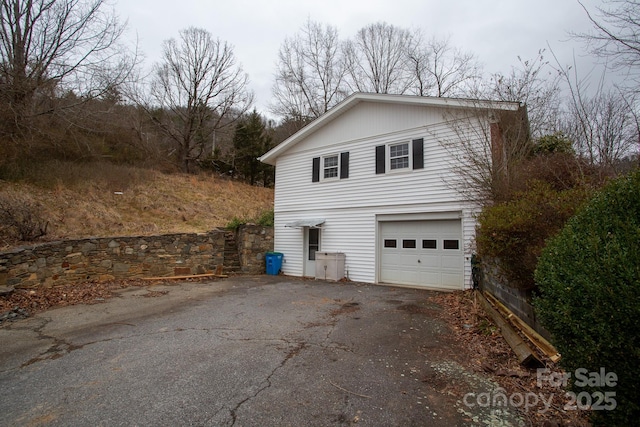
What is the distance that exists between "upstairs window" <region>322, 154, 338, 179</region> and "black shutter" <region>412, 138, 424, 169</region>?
2965 mm

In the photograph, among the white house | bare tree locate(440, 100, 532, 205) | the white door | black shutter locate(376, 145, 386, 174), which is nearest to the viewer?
bare tree locate(440, 100, 532, 205)

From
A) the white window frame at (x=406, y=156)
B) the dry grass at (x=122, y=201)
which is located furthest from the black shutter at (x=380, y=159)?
the dry grass at (x=122, y=201)

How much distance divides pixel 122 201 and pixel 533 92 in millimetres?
14771

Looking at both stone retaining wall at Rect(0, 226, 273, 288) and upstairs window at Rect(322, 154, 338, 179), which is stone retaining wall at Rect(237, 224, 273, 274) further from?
upstairs window at Rect(322, 154, 338, 179)

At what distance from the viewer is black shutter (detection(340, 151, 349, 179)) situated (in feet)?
37.7

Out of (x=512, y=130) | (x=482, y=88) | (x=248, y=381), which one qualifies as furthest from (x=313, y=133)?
(x=248, y=381)

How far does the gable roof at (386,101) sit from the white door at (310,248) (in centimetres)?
358

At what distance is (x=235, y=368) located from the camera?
3744mm

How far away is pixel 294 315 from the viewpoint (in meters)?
6.28

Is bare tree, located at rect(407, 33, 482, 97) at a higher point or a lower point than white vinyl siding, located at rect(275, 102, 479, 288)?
higher

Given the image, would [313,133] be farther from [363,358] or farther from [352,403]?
[352,403]

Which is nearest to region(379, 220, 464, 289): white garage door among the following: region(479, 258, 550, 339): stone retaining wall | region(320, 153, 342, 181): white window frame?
region(479, 258, 550, 339): stone retaining wall

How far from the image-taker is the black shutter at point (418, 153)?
988cm

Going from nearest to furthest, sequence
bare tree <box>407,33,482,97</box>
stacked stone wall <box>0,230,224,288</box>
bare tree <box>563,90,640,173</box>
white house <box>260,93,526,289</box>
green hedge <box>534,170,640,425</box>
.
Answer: green hedge <box>534,170,640,425</box> < bare tree <box>563,90,640,173</box> < stacked stone wall <box>0,230,224,288</box> < white house <box>260,93,526,289</box> < bare tree <box>407,33,482,97</box>
